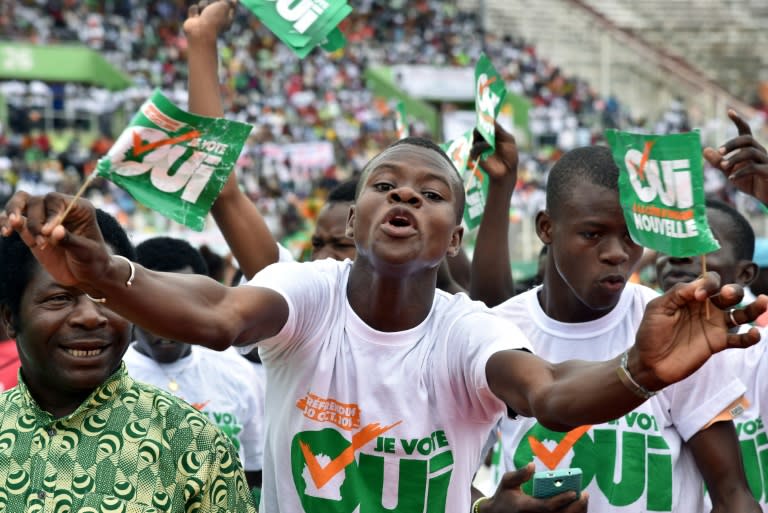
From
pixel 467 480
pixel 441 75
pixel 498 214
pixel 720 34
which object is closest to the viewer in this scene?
pixel 467 480

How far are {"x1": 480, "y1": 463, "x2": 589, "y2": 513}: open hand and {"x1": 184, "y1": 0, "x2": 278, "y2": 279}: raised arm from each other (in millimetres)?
1143

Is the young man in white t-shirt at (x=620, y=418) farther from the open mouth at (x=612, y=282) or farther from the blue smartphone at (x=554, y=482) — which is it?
the blue smartphone at (x=554, y=482)

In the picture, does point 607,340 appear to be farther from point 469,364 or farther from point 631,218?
point 631,218

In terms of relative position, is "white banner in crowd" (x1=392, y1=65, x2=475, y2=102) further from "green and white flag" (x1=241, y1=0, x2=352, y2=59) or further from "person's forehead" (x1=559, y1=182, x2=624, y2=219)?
"person's forehead" (x1=559, y1=182, x2=624, y2=219)

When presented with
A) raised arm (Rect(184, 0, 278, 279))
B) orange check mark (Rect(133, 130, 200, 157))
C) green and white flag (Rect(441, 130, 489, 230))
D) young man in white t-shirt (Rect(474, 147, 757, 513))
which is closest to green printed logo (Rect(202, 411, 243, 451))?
raised arm (Rect(184, 0, 278, 279))

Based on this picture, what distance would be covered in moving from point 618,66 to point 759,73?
408 cm

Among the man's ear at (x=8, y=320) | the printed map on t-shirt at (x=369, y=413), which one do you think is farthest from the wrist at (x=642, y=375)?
the man's ear at (x=8, y=320)

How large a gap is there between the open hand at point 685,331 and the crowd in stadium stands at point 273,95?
56.3 ft

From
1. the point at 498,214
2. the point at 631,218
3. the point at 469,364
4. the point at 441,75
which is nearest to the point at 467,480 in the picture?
the point at 469,364

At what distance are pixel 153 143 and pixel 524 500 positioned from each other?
54.2 inches

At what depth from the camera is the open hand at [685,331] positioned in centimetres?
242

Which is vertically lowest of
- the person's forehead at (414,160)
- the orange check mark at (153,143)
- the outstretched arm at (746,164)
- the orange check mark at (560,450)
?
the orange check mark at (560,450)

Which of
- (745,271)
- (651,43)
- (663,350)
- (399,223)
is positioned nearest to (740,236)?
(745,271)

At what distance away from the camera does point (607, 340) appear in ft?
12.4
